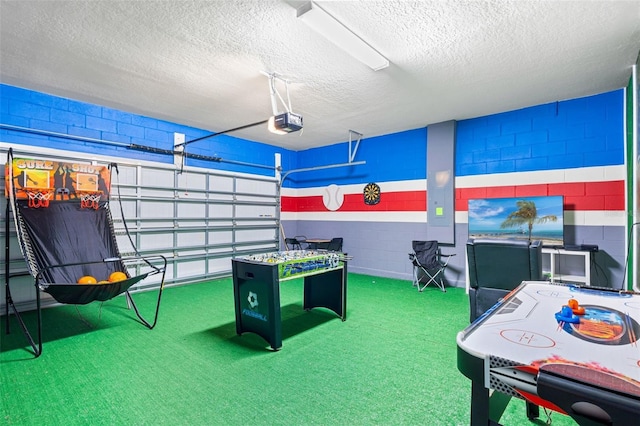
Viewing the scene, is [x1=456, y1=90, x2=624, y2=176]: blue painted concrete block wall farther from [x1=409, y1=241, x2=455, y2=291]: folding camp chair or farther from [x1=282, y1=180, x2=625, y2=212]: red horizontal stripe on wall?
[x1=409, y1=241, x2=455, y2=291]: folding camp chair

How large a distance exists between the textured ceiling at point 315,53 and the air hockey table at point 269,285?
2182 mm

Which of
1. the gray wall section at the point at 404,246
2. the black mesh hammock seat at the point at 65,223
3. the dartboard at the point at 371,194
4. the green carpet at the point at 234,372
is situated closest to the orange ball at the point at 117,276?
the black mesh hammock seat at the point at 65,223

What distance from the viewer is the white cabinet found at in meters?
4.30

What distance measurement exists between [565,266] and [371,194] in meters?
3.56

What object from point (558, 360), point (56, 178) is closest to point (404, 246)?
point (558, 360)

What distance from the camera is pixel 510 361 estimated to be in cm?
104

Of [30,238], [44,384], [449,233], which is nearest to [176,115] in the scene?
[30,238]

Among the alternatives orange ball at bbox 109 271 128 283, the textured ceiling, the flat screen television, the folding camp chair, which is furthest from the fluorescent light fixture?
orange ball at bbox 109 271 128 283

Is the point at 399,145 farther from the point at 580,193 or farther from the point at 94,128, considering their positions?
the point at 94,128

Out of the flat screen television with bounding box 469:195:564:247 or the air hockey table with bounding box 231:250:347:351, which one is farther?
the flat screen television with bounding box 469:195:564:247

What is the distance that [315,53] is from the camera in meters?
3.36

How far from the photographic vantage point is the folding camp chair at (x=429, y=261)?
541 cm

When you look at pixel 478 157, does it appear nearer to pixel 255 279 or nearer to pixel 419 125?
pixel 419 125

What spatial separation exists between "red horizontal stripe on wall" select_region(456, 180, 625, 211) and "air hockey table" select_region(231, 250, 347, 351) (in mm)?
3277
